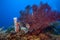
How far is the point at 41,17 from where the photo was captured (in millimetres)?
2301

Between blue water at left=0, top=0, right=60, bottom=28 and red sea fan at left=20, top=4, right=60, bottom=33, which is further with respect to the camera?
blue water at left=0, top=0, right=60, bottom=28

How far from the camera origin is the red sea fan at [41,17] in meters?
2.29

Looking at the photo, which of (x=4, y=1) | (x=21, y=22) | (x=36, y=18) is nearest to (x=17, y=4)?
(x=4, y=1)

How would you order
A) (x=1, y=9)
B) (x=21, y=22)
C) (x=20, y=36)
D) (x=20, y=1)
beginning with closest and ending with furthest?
(x=20, y=36), (x=21, y=22), (x=20, y=1), (x=1, y=9)

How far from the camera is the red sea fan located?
229 centimetres

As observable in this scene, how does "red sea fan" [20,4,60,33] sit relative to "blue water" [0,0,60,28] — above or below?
below

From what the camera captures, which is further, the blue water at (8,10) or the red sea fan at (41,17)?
the blue water at (8,10)

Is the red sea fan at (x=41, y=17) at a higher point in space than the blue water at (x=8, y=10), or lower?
lower

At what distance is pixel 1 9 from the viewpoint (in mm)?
3992

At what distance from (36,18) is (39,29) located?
200 mm

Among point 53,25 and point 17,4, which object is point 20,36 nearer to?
point 53,25

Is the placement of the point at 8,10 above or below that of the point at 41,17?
above

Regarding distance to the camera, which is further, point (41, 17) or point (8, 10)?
point (8, 10)

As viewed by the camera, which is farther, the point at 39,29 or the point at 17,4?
the point at 17,4
